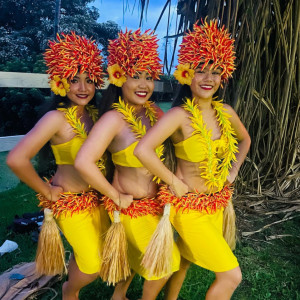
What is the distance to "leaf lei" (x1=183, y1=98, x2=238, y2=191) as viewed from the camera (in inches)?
62.7

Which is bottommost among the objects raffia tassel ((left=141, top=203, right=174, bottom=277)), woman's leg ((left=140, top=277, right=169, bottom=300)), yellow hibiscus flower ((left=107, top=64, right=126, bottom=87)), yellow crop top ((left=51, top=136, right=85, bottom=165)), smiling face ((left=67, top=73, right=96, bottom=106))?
woman's leg ((left=140, top=277, right=169, bottom=300))

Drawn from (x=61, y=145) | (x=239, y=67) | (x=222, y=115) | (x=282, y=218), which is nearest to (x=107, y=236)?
(x=61, y=145)

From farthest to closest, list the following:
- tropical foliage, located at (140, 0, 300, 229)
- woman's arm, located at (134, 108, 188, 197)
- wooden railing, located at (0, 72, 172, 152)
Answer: wooden railing, located at (0, 72, 172, 152), tropical foliage, located at (140, 0, 300, 229), woman's arm, located at (134, 108, 188, 197)

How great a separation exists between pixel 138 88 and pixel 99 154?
16.0 inches

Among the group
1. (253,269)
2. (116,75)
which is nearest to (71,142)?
(116,75)

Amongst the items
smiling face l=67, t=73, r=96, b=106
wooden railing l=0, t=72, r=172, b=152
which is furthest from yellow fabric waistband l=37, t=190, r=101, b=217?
wooden railing l=0, t=72, r=172, b=152

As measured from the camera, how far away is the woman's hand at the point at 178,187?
5.05 feet

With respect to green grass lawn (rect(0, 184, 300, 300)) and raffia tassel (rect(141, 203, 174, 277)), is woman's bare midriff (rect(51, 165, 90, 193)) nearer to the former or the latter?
raffia tassel (rect(141, 203, 174, 277))

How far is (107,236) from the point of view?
64.4 inches

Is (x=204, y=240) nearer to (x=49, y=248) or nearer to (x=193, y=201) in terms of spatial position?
(x=193, y=201)

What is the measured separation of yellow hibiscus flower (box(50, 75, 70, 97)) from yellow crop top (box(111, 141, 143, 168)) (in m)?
0.43

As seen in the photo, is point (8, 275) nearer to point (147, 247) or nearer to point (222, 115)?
point (147, 247)

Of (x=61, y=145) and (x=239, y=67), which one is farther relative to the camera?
(x=239, y=67)

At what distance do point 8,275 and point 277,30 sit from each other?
2.80m
